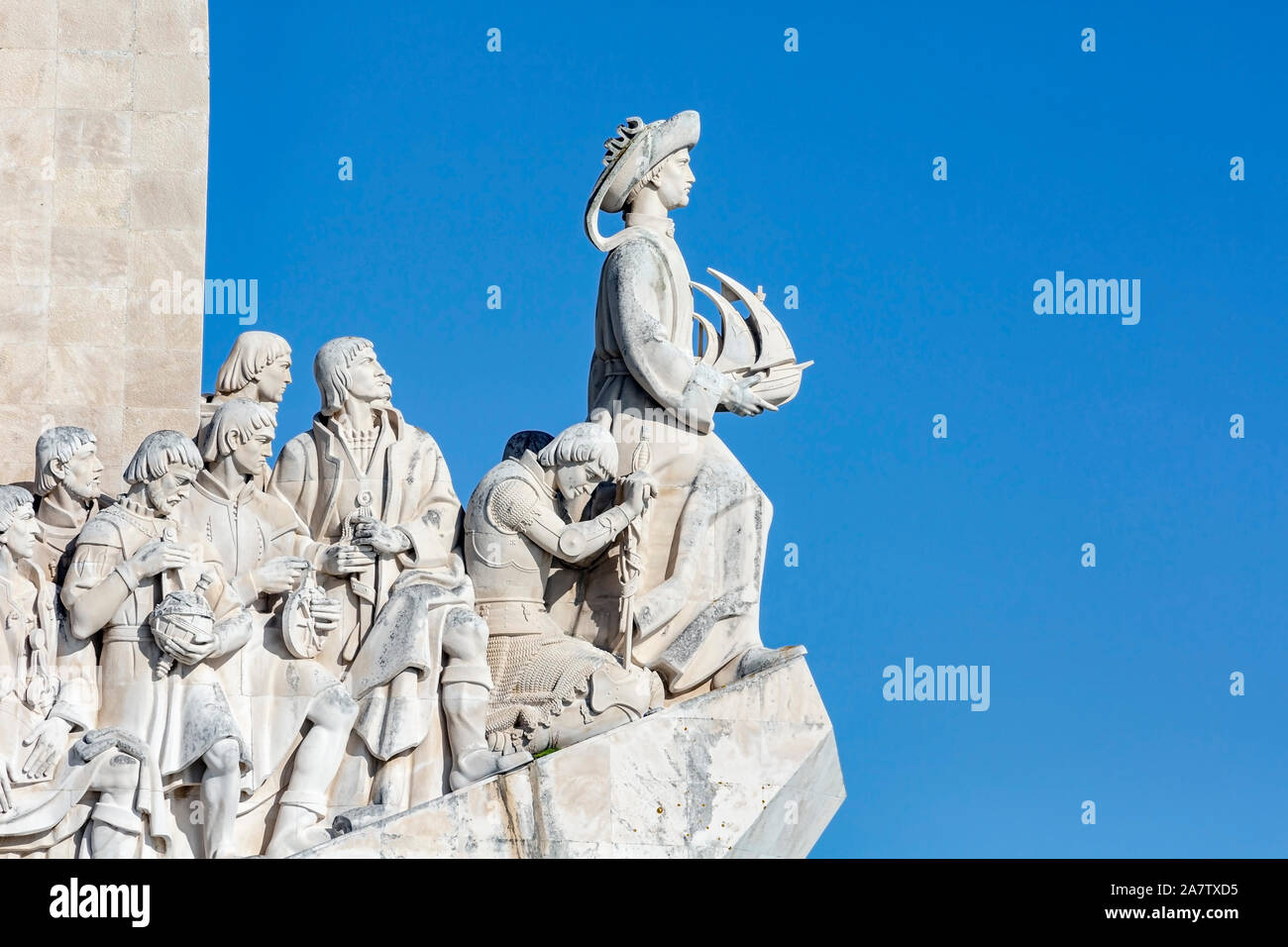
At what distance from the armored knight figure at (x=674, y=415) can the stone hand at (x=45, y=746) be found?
9.45 feet

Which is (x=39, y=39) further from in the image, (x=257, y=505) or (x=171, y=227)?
(x=257, y=505)

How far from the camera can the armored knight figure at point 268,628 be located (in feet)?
46.6

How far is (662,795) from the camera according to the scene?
47.1ft

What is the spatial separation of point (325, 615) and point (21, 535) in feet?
5.07

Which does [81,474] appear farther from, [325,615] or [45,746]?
[45,746]

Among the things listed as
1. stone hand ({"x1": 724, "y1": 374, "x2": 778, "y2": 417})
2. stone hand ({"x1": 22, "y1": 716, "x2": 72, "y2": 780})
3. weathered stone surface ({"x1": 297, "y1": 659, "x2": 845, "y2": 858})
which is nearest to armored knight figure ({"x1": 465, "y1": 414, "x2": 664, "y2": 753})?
weathered stone surface ({"x1": 297, "y1": 659, "x2": 845, "y2": 858})

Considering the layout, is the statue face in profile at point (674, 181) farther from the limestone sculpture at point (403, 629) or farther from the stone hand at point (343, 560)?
the stone hand at point (343, 560)

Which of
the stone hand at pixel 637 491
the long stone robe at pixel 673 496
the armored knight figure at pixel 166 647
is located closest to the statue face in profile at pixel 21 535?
the armored knight figure at pixel 166 647

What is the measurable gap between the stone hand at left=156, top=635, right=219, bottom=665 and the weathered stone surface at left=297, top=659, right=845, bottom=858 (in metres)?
1.07

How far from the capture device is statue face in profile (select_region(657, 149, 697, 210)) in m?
16.0

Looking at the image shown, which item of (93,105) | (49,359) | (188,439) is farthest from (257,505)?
(93,105)

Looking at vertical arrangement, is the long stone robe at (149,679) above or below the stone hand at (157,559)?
below

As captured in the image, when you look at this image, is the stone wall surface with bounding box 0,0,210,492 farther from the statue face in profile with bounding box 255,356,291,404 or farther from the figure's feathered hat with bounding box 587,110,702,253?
the figure's feathered hat with bounding box 587,110,702,253

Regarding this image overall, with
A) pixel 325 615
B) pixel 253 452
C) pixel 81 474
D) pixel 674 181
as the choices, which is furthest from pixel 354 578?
pixel 674 181
